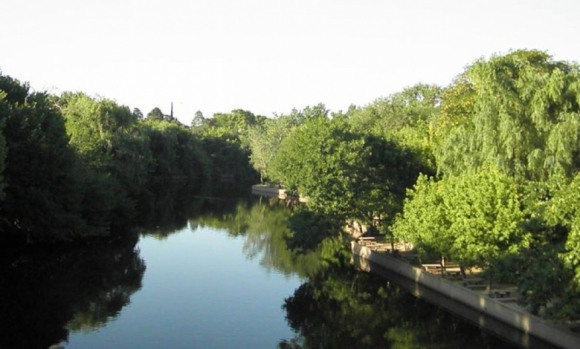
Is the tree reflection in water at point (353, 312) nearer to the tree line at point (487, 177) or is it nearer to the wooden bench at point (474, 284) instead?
the wooden bench at point (474, 284)

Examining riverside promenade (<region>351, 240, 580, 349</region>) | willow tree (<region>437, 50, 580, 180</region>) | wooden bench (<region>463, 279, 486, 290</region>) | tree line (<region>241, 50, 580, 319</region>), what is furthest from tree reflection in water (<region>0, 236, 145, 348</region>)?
willow tree (<region>437, 50, 580, 180</region>)

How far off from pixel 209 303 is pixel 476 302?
510 inches

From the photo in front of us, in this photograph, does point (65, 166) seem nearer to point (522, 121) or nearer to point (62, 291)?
point (62, 291)

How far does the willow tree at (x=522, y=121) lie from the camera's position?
3222cm

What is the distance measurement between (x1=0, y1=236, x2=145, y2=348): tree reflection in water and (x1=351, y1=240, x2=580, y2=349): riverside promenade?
49.7ft

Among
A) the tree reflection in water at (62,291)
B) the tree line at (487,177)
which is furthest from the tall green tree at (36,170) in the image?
the tree line at (487,177)

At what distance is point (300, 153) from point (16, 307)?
20.5 meters

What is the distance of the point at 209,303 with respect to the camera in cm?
3206

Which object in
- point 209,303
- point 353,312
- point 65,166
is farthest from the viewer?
point 65,166

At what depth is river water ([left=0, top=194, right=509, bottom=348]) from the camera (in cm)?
2662

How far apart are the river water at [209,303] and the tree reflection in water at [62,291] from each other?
0.05m

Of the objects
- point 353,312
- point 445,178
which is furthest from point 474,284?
point 445,178

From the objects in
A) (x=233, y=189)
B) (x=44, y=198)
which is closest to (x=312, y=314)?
(x=44, y=198)

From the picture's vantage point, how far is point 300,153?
43.0m
